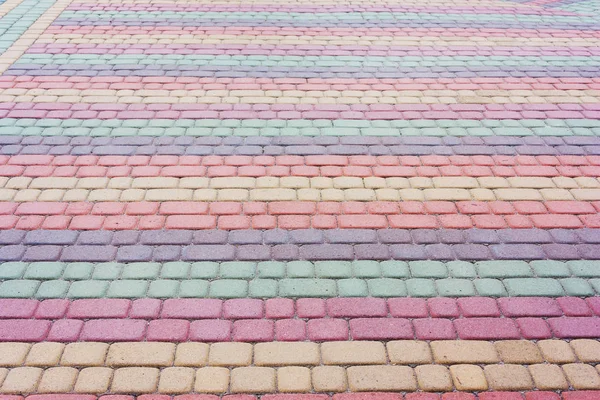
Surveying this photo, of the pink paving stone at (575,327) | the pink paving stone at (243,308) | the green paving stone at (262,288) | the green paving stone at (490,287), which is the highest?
the green paving stone at (262,288)

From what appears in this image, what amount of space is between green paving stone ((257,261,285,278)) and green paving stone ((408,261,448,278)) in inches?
31.8

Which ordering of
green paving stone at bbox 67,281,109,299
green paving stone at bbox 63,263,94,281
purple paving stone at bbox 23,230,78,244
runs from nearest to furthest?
green paving stone at bbox 67,281,109,299, green paving stone at bbox 63,263,94,281, purple paving stone at bbox 23,230,78,244

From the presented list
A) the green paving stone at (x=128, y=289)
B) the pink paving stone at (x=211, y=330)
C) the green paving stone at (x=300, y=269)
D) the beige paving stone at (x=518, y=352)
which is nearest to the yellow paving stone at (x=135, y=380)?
the pink paving stone at (x=211, y=330)

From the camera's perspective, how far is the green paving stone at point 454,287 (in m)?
2.93

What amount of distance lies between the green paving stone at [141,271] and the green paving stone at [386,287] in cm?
132

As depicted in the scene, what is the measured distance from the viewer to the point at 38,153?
4.02m

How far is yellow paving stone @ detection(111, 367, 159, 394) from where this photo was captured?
244 cm

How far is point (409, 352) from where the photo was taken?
2613 millimetres

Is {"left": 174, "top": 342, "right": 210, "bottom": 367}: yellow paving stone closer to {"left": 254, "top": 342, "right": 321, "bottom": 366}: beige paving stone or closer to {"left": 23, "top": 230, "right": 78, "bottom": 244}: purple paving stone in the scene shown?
{"left": 254, "top": 342, "right": 321, "bottom": 366}: beige paving stone

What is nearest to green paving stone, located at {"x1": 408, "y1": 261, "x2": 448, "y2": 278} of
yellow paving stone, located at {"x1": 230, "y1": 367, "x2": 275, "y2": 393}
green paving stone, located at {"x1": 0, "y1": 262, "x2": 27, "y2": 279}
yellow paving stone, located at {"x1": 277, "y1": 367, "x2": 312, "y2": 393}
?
yellow paving stone, located at {"x1": 277, "y1": 367, "x2": 312, "y2": 393}

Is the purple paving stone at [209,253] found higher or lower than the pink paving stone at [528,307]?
higher

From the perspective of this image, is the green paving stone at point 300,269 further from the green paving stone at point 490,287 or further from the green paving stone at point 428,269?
the green paving stone at point 490,287

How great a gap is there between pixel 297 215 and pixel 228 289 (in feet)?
2.60

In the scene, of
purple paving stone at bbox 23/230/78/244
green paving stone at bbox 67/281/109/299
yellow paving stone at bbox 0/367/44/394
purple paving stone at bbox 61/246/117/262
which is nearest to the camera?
yellow paving stone at bbox 0/367/44/394
